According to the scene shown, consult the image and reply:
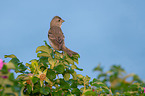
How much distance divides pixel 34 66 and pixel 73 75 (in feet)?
2.66

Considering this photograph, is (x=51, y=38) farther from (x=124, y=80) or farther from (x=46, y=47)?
(x=124, y=80)

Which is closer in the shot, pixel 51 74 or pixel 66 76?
pixel 51 74

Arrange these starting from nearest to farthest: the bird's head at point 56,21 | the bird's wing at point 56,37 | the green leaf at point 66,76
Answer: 1. the green leaf at point 66,76
2. the bird's wing at point 56,37
3. the bird's head at point 56,21

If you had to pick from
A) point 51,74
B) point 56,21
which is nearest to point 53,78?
point 51,74

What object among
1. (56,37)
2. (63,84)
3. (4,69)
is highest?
(56,37)

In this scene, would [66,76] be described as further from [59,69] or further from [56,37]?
[56,37]

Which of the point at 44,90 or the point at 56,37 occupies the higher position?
the point at 56,37

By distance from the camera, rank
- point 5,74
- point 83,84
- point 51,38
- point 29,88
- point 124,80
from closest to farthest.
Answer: point 124,80 → point 5,74 → point 29,88 → point 83,84 → point 51,38

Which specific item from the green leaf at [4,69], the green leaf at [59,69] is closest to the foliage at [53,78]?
the green leaf at [59,69]

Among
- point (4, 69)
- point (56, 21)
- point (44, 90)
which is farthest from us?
point (56, 21)

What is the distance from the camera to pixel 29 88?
2.81m

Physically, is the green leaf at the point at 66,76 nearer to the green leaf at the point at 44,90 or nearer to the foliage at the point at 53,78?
the foliage at the point at 53,78

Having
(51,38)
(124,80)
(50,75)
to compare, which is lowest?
(124,80)

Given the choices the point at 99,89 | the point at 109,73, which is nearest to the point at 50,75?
the point at 99,89
